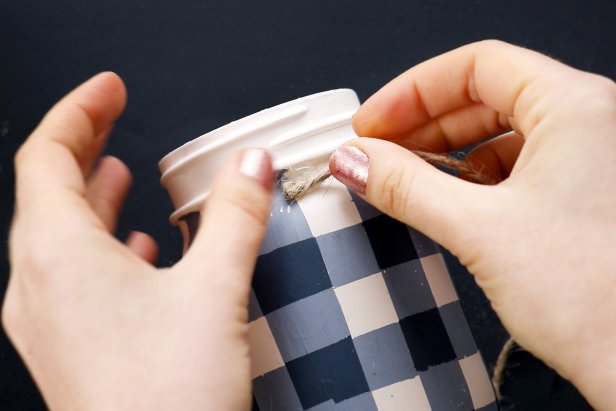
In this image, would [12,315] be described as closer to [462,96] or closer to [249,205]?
[249,205]

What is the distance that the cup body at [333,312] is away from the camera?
20.3 inches

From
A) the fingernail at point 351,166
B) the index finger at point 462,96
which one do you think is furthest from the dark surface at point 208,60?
the fingernail at point 351,166

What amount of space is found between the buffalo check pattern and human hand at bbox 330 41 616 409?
1.4 inches

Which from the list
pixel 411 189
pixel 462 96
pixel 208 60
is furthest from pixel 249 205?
pixel 208 60

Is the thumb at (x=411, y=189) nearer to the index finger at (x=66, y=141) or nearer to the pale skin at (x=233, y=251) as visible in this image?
the pale skin at (x=233, y=251)

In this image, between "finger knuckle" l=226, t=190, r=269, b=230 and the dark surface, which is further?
the dark surface

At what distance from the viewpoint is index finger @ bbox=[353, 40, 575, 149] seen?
1.72 feet

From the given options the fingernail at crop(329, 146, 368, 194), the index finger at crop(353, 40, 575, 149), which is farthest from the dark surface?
the fingernail at crop(329, 146, 368, 194)

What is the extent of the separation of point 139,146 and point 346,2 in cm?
29

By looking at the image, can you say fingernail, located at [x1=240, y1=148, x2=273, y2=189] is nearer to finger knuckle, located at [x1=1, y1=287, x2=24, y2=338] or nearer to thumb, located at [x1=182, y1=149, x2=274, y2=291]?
thumb, located at [x1=182, y1=149, x2=274, y2=291]

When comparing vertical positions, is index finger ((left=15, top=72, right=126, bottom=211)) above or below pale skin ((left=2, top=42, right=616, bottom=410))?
above

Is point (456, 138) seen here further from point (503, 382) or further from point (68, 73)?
point (68, 73)

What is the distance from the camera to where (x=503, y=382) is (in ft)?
2.65

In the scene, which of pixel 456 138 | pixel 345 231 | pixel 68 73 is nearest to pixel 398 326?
pixel 345 231
